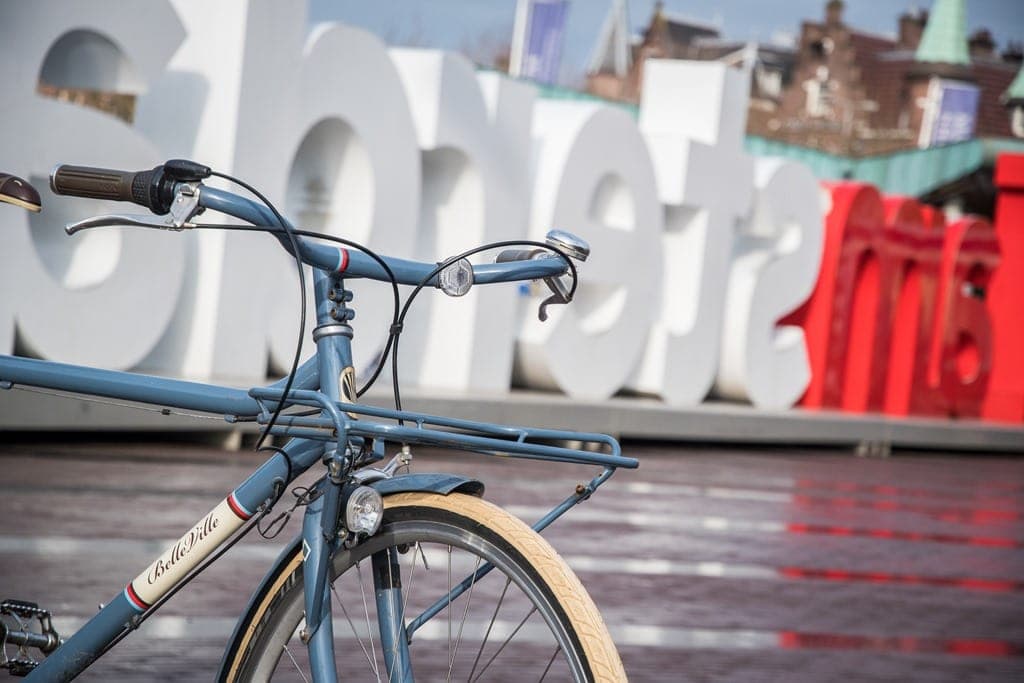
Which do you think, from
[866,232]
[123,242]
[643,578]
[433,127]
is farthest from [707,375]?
[643,578]

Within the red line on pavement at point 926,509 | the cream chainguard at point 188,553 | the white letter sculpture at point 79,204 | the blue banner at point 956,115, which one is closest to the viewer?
the cream chainguard at point 188,553

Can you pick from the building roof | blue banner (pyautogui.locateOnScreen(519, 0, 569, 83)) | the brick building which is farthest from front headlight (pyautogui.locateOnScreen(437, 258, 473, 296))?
the building roof

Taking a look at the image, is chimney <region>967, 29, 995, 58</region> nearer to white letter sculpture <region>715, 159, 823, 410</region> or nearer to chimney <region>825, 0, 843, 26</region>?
chimney <region>825, 0, 843, 26</region>

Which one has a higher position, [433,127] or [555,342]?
[433,127]

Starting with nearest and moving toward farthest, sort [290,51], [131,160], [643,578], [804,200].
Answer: [643,578] → [131,160] → [290,51] → [804,200]

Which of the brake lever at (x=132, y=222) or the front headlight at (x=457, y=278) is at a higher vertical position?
the brake lever at (x=132, y=222)

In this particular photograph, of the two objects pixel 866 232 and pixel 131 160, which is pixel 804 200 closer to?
pixel 866 232

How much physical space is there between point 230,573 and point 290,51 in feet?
18.6

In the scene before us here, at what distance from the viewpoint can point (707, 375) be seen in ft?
52.5

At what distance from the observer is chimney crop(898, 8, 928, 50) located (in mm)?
86438

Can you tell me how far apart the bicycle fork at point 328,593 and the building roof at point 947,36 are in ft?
255

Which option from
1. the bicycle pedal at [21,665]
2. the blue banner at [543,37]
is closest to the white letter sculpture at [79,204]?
the bicycle pedal at [21,665]

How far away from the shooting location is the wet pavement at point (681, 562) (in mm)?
5703

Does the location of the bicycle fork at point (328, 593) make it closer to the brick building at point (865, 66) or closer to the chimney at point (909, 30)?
the brick building at point (865, 66)
